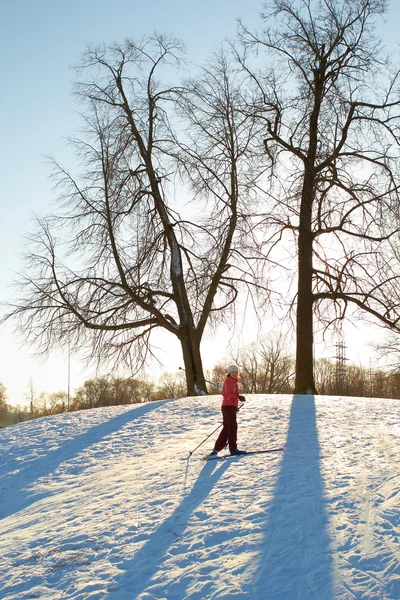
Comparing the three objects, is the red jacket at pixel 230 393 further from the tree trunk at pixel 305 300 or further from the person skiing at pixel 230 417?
the tree trunk at pixel 305 300

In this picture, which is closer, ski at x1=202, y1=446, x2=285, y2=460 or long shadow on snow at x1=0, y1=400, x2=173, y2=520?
long shadow on snow at x1=0, y1=400, x2=173, y2=520

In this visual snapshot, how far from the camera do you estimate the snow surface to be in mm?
6129

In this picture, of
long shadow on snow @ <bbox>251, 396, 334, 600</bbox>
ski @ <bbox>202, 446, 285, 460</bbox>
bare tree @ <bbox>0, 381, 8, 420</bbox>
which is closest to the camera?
long shadow on snow @ <bbox>251, 396, 334, 600</bbox>

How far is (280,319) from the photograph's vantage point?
64.2 ft

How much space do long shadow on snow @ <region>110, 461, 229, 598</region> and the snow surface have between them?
0.02m

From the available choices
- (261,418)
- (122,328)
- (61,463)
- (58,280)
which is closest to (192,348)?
(122,328)

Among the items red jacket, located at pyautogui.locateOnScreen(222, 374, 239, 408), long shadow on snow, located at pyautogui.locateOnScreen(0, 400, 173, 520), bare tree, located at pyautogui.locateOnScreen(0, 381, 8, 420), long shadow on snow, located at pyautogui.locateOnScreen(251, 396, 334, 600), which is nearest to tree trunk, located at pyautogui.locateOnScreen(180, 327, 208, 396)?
long shadow on snow, located at pyautogui.locateOnScreen(0, 400, 173, 520)

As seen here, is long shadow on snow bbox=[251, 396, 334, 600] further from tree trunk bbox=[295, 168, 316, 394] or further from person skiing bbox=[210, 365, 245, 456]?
tree trunk bbox=[295, 168, 316, 394]

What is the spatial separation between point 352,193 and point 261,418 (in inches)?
327

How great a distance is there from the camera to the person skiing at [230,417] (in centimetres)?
1102

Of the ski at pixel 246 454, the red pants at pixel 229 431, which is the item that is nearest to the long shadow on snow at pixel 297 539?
the ski at pixel 246 454

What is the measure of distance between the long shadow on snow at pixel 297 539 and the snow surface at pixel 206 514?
2 centimetres

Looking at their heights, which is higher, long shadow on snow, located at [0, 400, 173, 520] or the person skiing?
the person skiing

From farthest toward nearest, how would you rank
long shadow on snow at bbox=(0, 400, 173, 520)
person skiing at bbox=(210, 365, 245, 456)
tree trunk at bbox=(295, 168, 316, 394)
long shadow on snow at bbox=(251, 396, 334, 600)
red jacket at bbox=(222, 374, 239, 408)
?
tree trunk at bbox=(295, 168, 316, 394), red jacket at bbox=(222, 374, 239, 408), person skiing at bbox=(210, 365, 245, 456), long shadow on snow at bbox=(0, 400, 173, 520), long shadow on snow at bbox=(251, 396, 334, 600)
